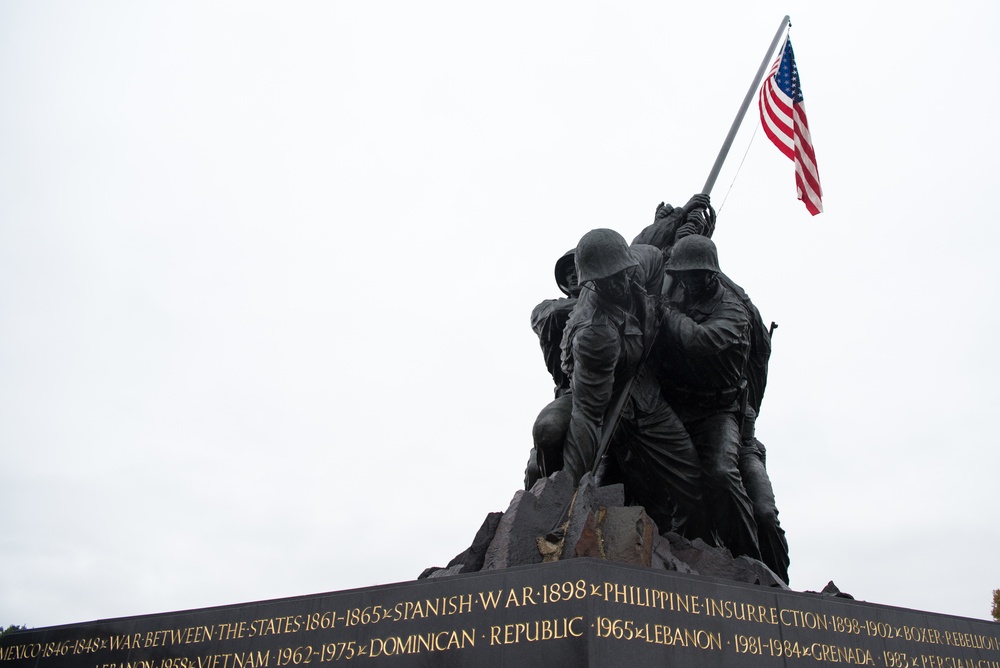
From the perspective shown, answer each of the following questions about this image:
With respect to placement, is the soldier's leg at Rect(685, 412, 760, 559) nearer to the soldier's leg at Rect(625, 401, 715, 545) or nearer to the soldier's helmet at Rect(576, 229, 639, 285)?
the soldier's leg at Rect(625, 401, 715, 545)

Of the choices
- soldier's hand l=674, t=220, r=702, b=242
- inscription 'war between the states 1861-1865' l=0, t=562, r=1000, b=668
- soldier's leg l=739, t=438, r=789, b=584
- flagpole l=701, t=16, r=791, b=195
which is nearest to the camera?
inscription 'war between the states 1861-1865' l=0, t=562, r=1000, b=668

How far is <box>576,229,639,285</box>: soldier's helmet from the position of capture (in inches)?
341

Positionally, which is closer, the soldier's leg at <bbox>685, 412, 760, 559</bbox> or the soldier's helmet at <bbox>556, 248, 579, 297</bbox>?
the soldier's leg at <bbox>685, 412, 760, 559</bbox>

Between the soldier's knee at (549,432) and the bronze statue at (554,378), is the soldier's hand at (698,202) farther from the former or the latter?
the soldier's knee at (549,432)

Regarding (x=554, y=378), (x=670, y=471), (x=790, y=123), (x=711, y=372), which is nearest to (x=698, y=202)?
(x=711, y=372)

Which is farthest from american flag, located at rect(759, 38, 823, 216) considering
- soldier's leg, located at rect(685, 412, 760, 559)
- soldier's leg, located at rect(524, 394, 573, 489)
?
soldier's leg, located at rect(524, 394, 573, 489)

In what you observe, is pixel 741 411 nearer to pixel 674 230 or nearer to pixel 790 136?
pixel 674 230

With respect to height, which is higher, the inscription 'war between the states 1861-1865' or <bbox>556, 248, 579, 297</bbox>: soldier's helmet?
<bbox>556, 248, 579, 297</bbox>: soldier's helmet

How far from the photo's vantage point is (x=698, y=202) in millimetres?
10789

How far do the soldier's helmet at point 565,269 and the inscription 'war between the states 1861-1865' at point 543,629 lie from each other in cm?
483

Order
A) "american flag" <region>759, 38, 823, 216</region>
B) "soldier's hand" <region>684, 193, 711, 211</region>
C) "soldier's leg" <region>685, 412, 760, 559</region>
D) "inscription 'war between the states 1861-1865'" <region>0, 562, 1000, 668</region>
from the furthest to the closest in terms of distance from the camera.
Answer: "american flag" <region>759, 38, 823, 216</region>
"soldier's hand" <region>684, 193, 711, 211</region>
"soldier's leg" <region>685, 412, 760, 559</region>
"inscription 'war between the states 1861-1865'" <region>0, 562, 1000, 668</region>

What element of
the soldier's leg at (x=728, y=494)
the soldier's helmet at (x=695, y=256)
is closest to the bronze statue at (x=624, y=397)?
the soldier's leg at (x=728, y=494)

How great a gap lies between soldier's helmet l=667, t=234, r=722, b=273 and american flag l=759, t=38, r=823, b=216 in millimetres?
4594

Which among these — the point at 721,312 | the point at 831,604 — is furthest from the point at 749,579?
the point at 721,312
